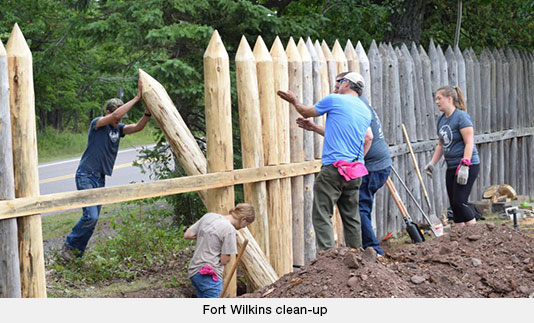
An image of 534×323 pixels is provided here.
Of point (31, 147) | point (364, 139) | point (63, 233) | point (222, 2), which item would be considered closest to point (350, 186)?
point (364, 139)

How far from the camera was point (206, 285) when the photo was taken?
6062 mm

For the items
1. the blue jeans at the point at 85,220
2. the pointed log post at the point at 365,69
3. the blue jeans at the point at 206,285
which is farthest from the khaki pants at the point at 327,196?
the blue jeans at the point at 85,220

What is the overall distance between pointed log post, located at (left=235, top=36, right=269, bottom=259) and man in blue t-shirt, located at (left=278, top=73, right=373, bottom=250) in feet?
1.35

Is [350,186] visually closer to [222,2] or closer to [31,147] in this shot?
[31,147]

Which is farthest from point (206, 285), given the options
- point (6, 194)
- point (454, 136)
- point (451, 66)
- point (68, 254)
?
point (451, 66)

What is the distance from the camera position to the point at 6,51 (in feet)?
17.1

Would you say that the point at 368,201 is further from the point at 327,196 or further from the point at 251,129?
the point at 251,129

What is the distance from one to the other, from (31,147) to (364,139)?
10.6 ft

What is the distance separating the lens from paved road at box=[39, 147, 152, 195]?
56.8ft

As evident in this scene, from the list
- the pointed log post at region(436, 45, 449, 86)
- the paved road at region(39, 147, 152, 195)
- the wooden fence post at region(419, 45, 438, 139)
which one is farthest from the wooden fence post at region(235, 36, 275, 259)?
the paved road at region(39, 147, 152, 195)

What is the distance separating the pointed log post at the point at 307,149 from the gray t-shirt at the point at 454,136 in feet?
5.24

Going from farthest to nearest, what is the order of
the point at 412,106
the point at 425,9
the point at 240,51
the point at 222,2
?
the point at 425,9
the point at 412,106
the point at 222,2
the point at 240,51

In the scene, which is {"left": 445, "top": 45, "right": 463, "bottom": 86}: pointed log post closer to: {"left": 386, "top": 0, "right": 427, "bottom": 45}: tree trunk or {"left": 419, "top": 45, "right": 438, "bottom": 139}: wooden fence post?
{"left": 419, "top": 45, "right": 438, "bottom": 139}: wooden fence post

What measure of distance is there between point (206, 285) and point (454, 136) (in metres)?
3.48
